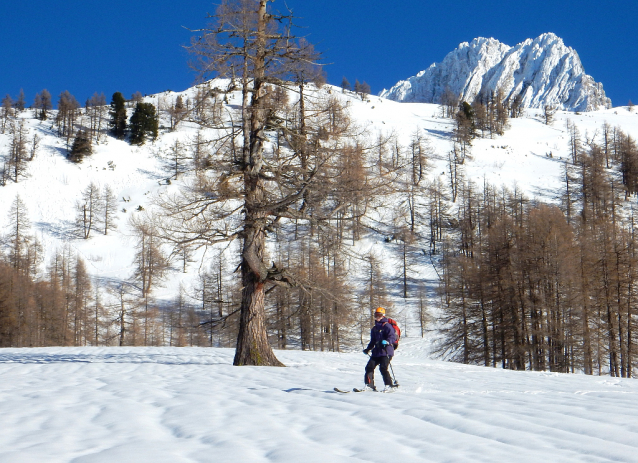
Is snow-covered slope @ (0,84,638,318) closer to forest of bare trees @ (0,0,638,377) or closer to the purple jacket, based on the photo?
forest of bare trees @ (0,0,638,377)

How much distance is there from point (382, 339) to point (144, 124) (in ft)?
288

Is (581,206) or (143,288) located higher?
(581,206)

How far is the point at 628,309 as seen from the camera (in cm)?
2788

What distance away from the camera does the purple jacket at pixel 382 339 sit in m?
8.20

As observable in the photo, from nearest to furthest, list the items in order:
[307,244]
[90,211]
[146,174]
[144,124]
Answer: [307,244] → [90,211] → [146,174] → [144,124]

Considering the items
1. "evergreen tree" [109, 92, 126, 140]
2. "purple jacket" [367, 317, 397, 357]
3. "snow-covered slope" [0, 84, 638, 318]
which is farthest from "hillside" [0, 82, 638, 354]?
"purple jacket" [367, 317, 397, 357]

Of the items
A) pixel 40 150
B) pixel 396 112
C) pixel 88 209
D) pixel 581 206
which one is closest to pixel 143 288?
pixel 88 209

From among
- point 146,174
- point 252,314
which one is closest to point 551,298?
point 252,314

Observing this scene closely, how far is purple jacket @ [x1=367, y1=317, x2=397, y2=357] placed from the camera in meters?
8.20

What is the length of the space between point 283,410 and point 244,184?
8327mm

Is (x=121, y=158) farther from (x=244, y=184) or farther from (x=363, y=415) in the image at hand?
(x=363, y=415)

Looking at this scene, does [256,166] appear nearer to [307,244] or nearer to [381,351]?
[381,351]

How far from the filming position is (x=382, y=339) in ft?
27.0

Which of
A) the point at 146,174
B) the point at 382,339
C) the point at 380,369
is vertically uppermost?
the point at 146,174
